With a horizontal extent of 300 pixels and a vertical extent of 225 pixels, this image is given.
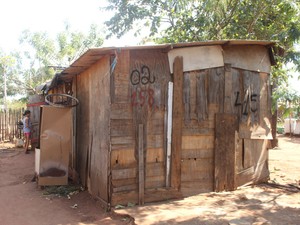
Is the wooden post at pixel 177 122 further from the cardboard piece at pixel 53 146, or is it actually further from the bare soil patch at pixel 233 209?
the cardboard piece at pixel 53 146

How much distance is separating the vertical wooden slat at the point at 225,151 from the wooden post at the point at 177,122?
2.93ft

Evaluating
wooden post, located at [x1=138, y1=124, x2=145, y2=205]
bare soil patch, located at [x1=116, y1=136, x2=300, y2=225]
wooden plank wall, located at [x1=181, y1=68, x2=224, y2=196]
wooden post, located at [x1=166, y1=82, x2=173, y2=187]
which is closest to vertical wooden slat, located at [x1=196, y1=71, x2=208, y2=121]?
wooden plank wall, located at [x1=181, y1=68, x2=224, y2=196]

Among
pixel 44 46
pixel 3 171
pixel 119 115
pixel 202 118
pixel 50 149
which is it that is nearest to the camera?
pixel 119 115

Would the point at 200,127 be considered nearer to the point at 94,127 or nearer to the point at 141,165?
the point at 141,165

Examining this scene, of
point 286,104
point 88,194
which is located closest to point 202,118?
point 286,104

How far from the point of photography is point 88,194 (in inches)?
261

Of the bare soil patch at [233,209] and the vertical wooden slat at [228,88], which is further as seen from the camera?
the vertical wooden slat at [228,88]

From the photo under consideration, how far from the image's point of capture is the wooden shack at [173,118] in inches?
215

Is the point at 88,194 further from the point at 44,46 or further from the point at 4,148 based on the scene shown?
the point at 44,46

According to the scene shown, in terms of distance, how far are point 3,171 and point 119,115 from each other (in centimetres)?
591

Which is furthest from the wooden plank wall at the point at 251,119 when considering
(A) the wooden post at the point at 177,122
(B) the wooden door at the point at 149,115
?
(B) the wooden door at the point at 149,115

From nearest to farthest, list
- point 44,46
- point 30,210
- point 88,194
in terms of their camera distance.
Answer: point 30,210 → point 88,194 → point 44,46

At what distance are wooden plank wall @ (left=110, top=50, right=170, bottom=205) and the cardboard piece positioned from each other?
7.33ft

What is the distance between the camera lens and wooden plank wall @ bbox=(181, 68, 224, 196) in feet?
19.7
